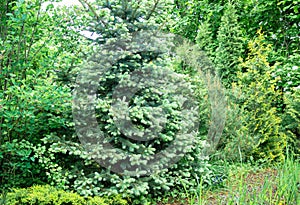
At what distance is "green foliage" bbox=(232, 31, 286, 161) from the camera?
19.1ft

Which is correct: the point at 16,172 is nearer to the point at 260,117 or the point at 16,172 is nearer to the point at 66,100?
the point at 66,100

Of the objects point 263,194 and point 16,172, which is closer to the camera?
point 263,194

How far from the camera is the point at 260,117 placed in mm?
5926

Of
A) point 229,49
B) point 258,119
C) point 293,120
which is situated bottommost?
point 293,120

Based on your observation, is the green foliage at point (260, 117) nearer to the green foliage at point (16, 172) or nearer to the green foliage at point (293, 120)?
the green foliage at point (293, 120)

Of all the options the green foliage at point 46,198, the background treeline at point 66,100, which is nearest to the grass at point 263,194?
the background treeline at point 66,100

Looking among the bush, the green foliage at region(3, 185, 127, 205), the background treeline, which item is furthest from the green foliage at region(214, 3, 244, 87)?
the green foliage at region(3, 185, 127, 205)

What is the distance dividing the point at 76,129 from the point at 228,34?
4983 millimetres

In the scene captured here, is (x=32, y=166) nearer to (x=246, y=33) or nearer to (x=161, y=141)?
(x=161, y=141)

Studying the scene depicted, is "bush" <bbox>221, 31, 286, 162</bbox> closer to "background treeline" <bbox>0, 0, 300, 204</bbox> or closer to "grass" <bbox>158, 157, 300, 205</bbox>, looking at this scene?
"background treeline" <bbox>0, 0, 300, 204</bbox>

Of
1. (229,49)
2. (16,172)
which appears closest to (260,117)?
(229,49)

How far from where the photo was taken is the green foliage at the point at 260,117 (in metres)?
5.82

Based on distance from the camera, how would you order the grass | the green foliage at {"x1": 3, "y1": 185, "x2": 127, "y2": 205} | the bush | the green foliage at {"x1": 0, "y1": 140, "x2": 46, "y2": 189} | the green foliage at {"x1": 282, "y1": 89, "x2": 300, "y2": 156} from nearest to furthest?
the grass → the green foliage at {"x1": 3, "y1": 185, "x2": 127, "y2": 205} → the green foliage at {"x1": 0, "y1": 140, "x2": 46, "y2": 189} → the bush → the green foliage at {"x1": 282, "y1": 89, "x2": 300, "y2": 156}

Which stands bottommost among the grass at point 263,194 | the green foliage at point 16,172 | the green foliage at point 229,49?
the green foliage at point 16,172
